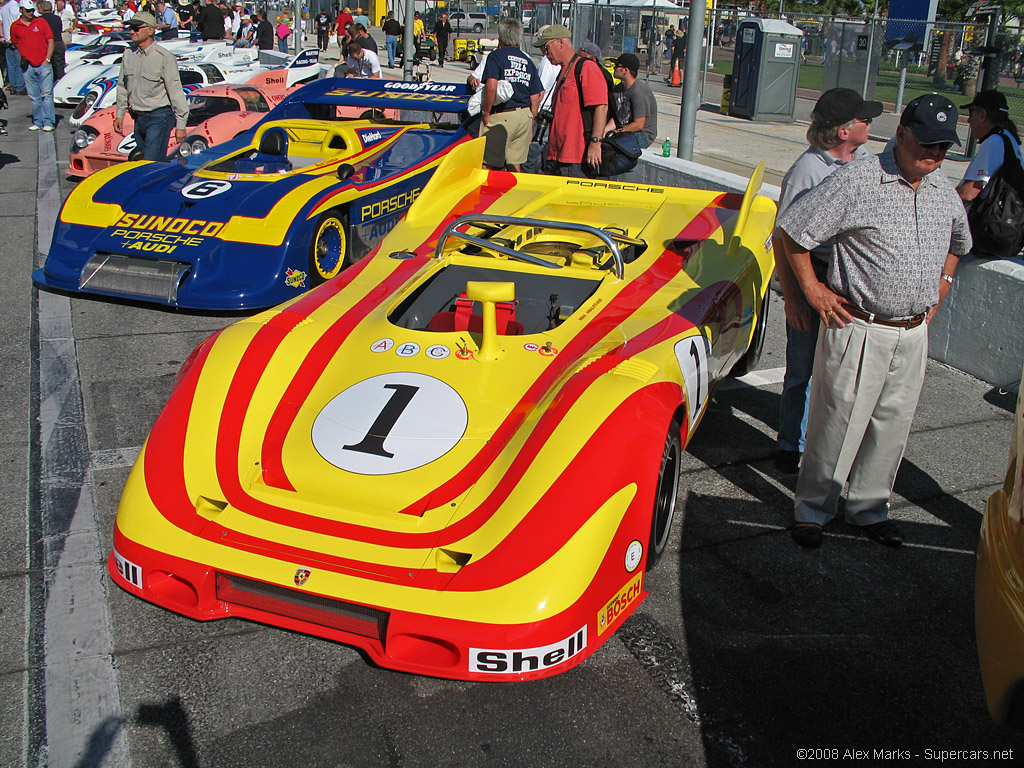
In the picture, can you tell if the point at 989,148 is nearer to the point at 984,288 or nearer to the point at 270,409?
the point at 984,288

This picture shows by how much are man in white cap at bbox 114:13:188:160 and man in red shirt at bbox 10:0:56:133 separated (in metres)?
6.04

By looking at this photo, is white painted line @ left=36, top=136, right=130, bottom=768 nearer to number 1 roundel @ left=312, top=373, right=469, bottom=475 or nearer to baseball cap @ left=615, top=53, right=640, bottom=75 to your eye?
number 1 roundel @ left=312, top=373, right=469, bottom=475

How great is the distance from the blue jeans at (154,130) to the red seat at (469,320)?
5939 mm

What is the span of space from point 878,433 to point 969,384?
2.20 meters

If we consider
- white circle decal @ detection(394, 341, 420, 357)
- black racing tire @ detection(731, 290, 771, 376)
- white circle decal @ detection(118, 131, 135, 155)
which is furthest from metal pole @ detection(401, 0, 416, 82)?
white circle decal @ detection(394, 341, 420, 357)

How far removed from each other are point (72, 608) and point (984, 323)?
4.92 m

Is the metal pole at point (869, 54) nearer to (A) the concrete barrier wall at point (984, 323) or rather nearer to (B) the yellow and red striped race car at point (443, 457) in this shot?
(A) the concrete barrier wall at point (984, 323)

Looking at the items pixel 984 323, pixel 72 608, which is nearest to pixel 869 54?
pixel 984 323

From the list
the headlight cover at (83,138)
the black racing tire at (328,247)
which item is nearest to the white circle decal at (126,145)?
the headlight cover at (83,138)

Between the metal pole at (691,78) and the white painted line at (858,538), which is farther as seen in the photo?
the metal pole at (691,78)

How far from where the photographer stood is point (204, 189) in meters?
6.39

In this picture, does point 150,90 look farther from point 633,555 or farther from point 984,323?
point 633,555

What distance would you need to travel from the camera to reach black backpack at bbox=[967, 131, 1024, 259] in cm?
484

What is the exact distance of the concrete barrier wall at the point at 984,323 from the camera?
5.10 meters
